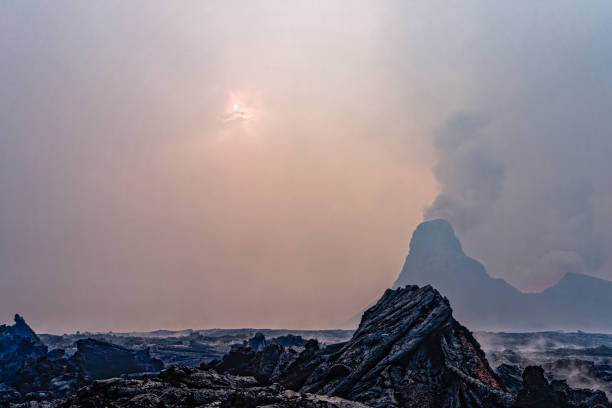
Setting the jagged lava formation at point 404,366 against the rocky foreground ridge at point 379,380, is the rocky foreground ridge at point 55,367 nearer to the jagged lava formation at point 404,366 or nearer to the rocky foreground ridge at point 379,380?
the rocky foreground ridge at point 379,380

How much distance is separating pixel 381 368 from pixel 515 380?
16.1 meters

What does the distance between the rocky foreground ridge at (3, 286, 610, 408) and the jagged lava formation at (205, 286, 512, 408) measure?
0.07 meters

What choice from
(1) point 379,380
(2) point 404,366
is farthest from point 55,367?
(2) point 404,366

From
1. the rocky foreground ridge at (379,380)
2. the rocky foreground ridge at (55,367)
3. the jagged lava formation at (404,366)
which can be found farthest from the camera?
the rocky foreground ridge at (55,367)

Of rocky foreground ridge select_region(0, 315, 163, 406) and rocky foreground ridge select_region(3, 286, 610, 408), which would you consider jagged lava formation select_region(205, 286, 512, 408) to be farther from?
rocky foreground ridge select_region(0, 315, 163, 406)

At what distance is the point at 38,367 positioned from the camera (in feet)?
148

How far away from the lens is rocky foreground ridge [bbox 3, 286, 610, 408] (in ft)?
63.4

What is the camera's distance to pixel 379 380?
2602 cm

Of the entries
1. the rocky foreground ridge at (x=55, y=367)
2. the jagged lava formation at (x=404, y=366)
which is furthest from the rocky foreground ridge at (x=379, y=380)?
the rocky foreground ridge at (x=55, y=367)

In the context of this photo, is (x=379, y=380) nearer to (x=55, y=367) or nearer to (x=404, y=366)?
(x=404, y=366)

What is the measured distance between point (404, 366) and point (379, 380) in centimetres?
276

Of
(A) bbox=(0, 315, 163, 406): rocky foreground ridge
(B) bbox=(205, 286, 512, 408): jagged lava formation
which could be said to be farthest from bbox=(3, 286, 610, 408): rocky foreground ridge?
(A) bbox=(0, 315, 163, 406): rocky foreground ridge

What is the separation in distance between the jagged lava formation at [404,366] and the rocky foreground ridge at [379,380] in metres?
0.07

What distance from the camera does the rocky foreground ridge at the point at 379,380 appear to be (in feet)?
63.4
